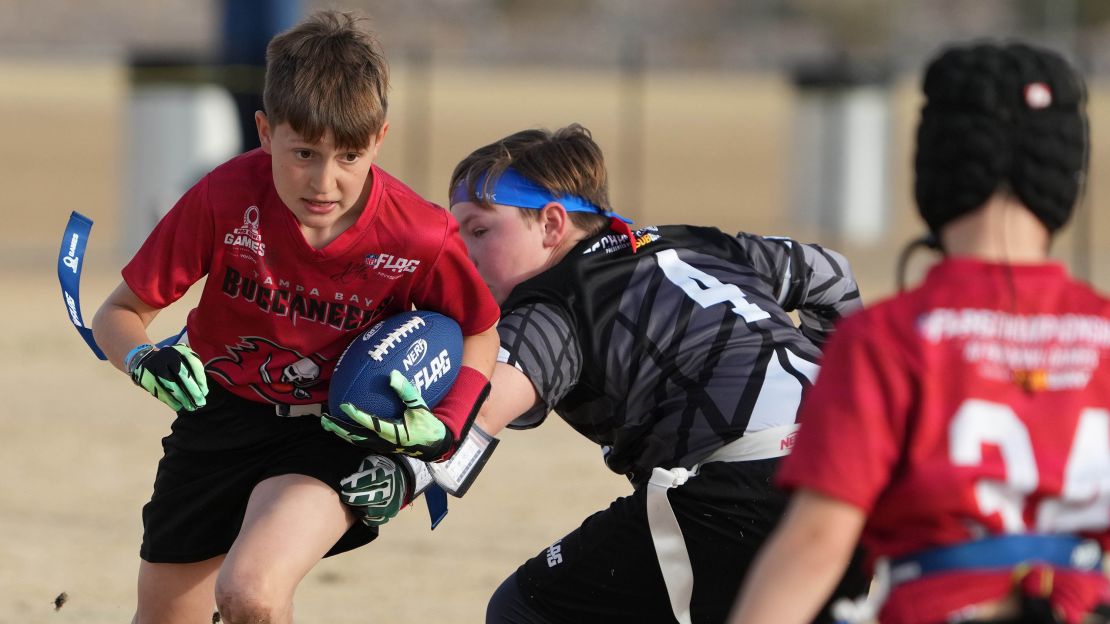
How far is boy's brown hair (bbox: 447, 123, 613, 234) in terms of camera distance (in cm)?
389

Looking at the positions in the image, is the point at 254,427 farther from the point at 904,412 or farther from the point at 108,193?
the point at 108,193

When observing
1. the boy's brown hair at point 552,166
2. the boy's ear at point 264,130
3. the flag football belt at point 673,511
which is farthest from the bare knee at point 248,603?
the boy's brown hair at point 552,166

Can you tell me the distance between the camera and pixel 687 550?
142 inches

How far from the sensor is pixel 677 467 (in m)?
3.63

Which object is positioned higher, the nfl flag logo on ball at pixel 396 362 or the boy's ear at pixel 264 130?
the boy's ear at pixel 264 130

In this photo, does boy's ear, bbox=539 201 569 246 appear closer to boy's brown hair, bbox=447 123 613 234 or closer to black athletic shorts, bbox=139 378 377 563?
boy's brown hair, bbox=447 123 613 234

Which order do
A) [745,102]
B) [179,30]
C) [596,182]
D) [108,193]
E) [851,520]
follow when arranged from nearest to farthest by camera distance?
[851,520] < [596,182] < [108,193] < [745,102] < [179,30]

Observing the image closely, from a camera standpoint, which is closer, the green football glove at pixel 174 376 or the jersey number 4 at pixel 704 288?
the green football glove at pixel 174 376

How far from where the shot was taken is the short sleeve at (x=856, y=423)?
2.07 metres

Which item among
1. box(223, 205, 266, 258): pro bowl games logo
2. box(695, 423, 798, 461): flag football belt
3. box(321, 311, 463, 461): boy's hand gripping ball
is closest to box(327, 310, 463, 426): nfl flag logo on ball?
box(321, 311, 463, 461): boy's hand gripping ball

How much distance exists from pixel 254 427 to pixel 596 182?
3.47ft

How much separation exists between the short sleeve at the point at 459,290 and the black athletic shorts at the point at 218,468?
41 centimetres

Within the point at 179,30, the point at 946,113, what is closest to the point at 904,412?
the point at 946,113

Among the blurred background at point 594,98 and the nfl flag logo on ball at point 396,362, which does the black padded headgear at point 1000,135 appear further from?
the blurred background at point 594,98
